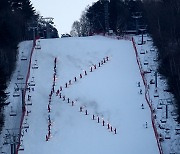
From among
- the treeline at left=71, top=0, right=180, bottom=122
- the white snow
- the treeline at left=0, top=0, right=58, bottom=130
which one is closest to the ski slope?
the white snow

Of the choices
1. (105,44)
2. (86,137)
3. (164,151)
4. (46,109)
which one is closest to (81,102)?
(46,109)

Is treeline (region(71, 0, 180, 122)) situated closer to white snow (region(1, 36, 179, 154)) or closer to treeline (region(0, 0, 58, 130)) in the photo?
white snow (region(1, 36, 179, 154))

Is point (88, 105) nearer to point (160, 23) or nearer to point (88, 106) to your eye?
point (88, 106)

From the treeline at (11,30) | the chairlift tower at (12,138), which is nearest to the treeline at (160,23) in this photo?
the treeline at (11,30)

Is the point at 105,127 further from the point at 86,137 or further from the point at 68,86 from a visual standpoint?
the point at 68,86

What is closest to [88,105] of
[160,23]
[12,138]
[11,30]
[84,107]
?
[84,107]

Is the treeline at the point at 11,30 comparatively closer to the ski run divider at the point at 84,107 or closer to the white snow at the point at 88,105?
the white snow at the point at 88,105
